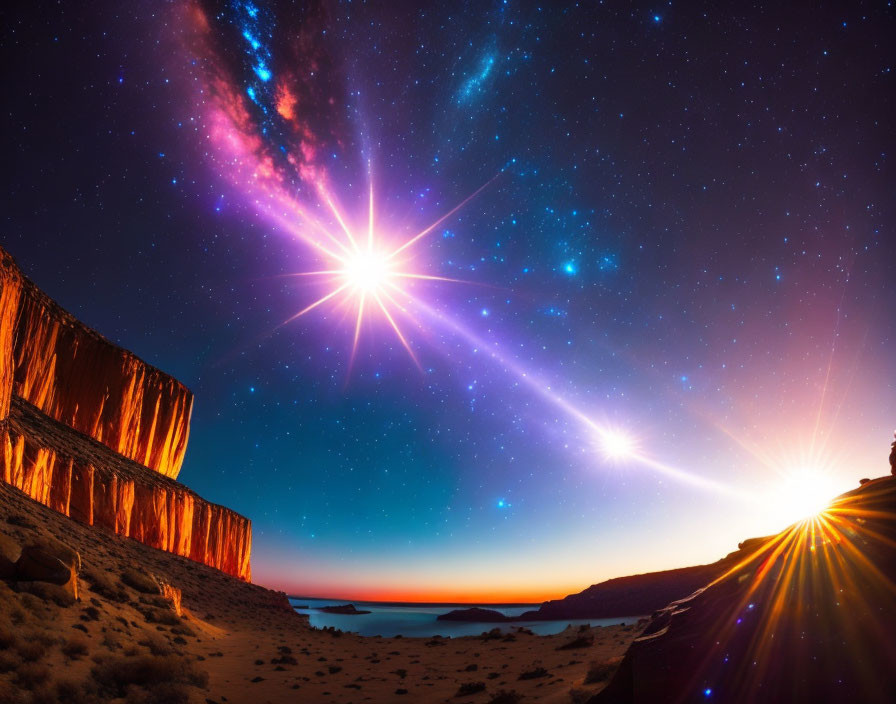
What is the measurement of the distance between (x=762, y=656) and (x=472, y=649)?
2420cm

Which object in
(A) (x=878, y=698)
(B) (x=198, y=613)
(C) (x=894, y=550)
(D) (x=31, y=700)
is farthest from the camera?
(B) (x=198, y=613)

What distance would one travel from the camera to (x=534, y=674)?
14.9 m

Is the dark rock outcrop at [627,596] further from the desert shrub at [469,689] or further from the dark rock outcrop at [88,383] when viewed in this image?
the dark rock outcrop at [88,383]

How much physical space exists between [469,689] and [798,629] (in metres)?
11.1

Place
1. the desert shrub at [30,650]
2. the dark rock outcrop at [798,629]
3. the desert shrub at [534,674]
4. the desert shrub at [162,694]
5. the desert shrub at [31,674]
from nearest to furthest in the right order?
the dark rock outcrop at [798,629] < the desert shrub at [31,674] < the desert shrub at [30,650] < the desert shrub at [162,694] < the desert shrub at [534,674]

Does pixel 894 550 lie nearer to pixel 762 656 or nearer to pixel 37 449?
pixel 762 656

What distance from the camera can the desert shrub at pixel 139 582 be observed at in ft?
60.9

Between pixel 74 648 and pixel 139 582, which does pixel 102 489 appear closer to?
pixel 139 582

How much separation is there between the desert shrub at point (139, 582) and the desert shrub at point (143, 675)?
35.2ft

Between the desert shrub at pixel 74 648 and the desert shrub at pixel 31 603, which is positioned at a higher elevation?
the desert shrub at pixel 31 603

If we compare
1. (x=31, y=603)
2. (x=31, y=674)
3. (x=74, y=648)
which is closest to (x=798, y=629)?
(x=31, y=674)

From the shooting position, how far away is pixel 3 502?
53.4ft

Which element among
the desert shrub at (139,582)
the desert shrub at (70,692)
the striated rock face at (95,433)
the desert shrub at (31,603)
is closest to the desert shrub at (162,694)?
the desert shrub at (70,692)

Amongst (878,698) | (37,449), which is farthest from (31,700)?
(37,449)
